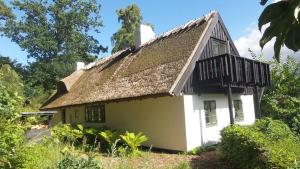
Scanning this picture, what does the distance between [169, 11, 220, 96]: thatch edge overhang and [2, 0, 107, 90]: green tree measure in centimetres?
2570

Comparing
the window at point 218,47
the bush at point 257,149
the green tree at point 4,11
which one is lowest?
the bush at point 257,149

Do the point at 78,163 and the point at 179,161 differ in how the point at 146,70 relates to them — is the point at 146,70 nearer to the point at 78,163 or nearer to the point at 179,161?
the point at 179,161

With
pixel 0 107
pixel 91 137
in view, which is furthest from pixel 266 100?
pixel 0 107

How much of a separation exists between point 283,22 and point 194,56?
13.5 m

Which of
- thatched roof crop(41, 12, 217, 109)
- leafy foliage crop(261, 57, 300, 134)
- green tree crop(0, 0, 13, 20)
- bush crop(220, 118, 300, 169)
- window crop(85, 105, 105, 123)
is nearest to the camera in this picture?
bush crop(220, 118, 300, 169)

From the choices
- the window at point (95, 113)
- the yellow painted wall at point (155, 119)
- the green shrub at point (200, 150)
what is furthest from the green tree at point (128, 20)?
the green shrub at point (200, 150)

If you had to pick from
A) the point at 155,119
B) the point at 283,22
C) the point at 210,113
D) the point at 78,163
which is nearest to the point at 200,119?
the point at 210,113

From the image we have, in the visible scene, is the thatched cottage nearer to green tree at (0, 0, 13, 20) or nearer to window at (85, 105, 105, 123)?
window at (85, 105, 105, 123)

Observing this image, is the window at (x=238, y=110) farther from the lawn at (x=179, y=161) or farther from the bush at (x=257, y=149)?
the bush at (x=257, y=149)

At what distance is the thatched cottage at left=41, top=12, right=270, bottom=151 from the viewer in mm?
14766

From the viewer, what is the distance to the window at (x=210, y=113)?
52.5 ft

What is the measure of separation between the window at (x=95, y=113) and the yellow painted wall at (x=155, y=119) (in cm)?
106

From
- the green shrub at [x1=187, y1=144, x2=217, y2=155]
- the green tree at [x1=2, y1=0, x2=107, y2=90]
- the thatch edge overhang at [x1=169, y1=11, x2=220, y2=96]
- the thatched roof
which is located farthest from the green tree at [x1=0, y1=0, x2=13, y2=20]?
the green shrub at [x1=187, y1=144, x2=217, y2=155]

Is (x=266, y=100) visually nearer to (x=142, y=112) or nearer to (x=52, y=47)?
(x=142, y=112)
